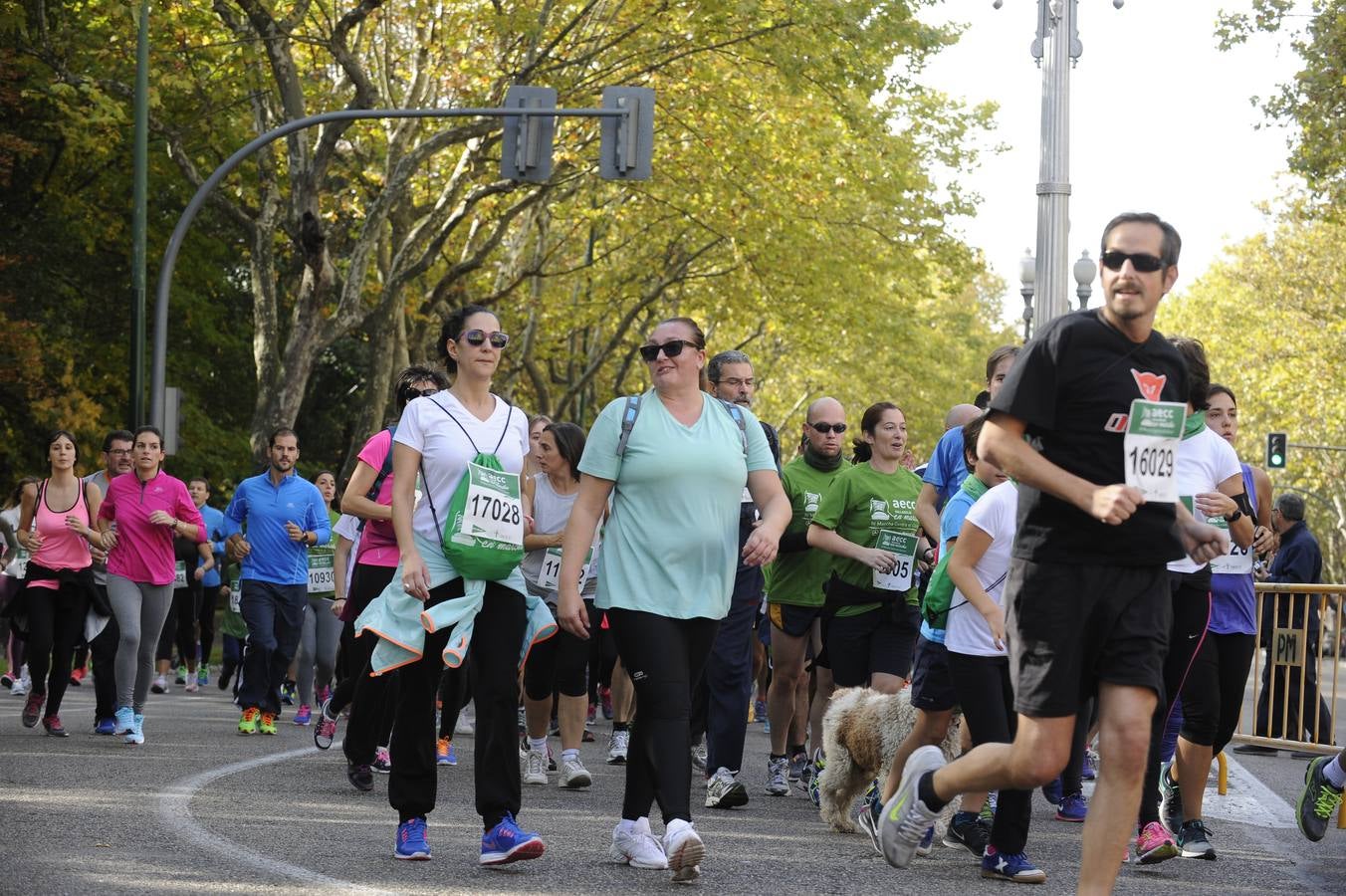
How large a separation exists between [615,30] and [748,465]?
18.9 m

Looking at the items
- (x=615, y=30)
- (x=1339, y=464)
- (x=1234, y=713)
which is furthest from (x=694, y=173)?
(x=1339, y=464)

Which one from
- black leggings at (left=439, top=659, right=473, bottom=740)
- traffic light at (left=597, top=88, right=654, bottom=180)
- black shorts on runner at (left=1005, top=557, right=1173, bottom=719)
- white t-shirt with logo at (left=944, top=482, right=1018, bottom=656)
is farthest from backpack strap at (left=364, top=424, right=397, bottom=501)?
traffic light at (left=597, top=88, right=654, bottom=180)

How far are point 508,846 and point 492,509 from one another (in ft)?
3.62

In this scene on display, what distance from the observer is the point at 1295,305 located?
161 feet

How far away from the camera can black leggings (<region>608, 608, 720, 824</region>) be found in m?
6.54

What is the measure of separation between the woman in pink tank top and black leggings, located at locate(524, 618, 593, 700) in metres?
3.38

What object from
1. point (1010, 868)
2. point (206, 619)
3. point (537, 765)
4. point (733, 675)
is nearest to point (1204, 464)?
point (1010, 868)

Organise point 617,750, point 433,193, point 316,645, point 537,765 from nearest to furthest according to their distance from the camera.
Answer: point 537,765
point 617,750
point 316,645
point 433,193

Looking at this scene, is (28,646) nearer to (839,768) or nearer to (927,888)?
(839,768)

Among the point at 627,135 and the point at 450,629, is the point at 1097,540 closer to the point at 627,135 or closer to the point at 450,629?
the point at 450,629

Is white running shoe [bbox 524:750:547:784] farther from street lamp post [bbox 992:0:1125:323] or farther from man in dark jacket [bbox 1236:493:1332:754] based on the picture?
street lamp post [bbox 992:0:1125:323]

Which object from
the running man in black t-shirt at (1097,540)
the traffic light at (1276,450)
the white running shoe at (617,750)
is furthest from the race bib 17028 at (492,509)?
the traffic light at (1276,450)

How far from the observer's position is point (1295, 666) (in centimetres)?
1212

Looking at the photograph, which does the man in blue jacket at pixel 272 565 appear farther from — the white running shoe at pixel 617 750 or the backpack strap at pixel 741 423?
the backpack strap at pixel 741 423
